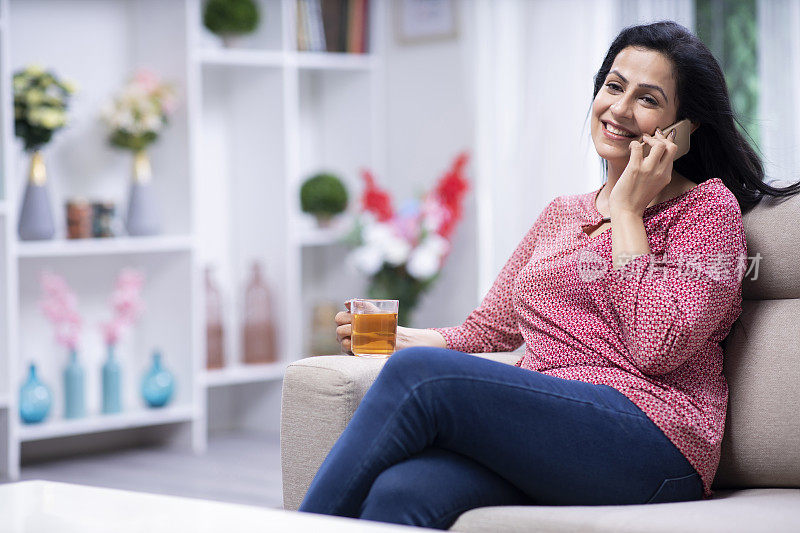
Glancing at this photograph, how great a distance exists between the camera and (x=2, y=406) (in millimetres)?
3404

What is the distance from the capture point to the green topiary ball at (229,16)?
3988 millimetres

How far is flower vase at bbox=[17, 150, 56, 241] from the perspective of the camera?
3.51 meters

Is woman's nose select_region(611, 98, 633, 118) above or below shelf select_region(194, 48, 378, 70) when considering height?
below

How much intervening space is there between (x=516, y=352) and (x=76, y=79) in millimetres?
2337

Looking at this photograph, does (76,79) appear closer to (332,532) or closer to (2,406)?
(2,406)

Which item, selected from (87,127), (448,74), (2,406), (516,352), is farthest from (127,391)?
(516,352)

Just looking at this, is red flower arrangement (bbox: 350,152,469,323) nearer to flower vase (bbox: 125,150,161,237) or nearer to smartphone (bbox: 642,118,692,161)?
flower vase (bbox: 125,150,161,237)

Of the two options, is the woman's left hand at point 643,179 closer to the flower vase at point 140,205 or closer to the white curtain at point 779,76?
the white curtain at point 779,76

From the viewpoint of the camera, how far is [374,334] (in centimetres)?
199

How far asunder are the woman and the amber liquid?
0.26 metres

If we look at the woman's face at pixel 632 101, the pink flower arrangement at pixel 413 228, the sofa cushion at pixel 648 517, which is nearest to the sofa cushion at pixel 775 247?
the woman's face at pixel 632 101

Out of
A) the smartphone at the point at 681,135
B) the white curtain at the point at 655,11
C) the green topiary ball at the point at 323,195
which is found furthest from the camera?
the green topiary ball at the point at 323,195

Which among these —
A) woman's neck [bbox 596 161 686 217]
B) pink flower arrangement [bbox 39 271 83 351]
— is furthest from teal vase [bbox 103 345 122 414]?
woman's neck [bbox 596 161 686 217]

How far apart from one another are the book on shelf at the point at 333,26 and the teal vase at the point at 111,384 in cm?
145
